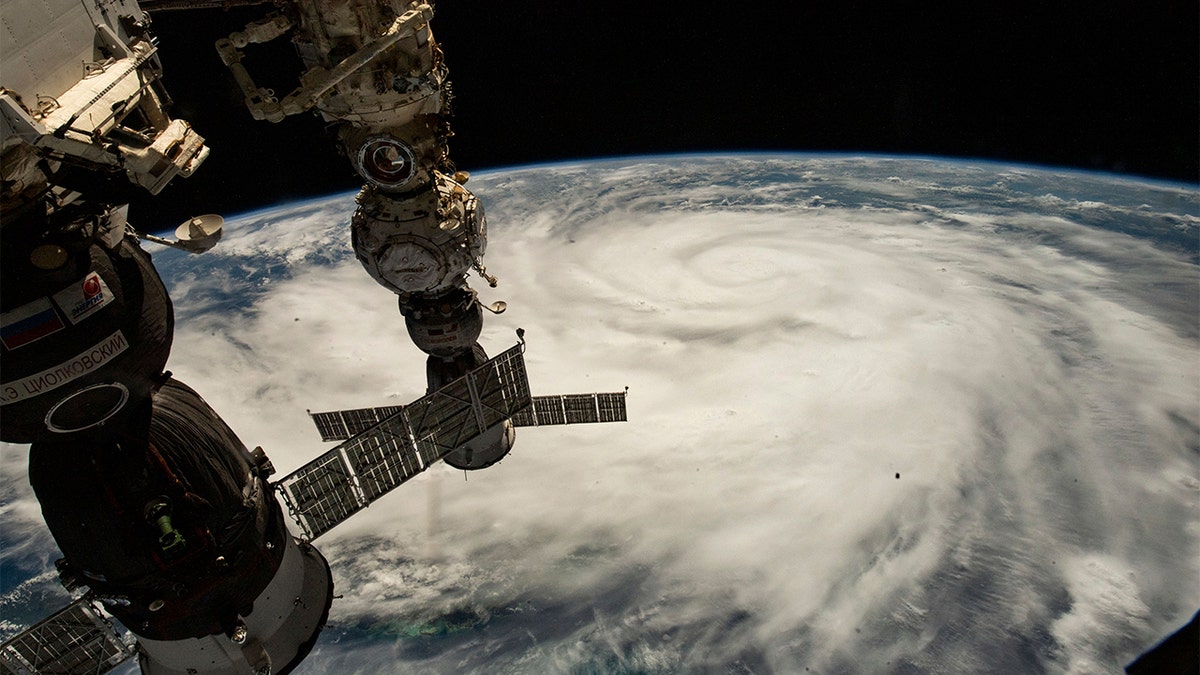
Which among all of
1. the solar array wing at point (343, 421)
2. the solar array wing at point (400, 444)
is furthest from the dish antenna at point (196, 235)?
the solar array wing at point (343, 421)

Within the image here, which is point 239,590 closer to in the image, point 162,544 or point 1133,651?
point 162,544

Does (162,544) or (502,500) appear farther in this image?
(502,500)

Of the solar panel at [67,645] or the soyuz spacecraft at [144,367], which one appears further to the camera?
the solar panel at [67,645]

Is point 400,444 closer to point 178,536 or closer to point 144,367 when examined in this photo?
point 178,536

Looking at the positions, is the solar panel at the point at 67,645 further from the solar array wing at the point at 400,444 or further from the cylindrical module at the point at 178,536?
the solar array wing at the point at 400,444

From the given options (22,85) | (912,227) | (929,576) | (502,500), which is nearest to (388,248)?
(22,85)

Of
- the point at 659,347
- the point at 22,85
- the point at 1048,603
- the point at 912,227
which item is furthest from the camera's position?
the point at 912,227

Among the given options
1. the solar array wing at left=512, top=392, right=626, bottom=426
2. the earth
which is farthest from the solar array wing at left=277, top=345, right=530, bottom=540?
the earth
